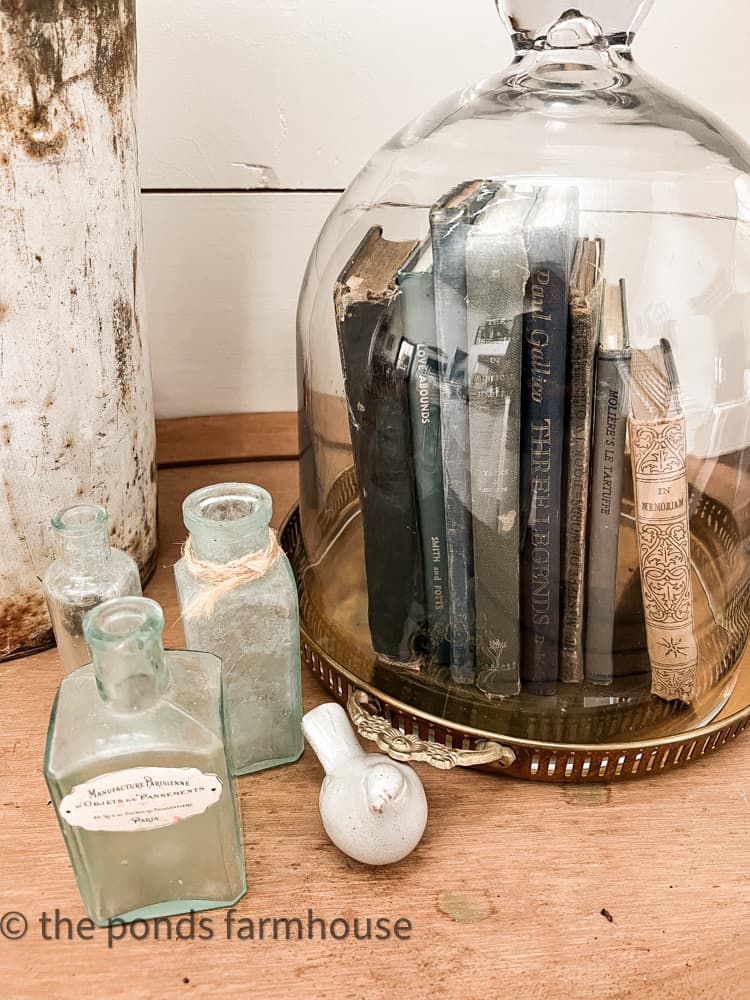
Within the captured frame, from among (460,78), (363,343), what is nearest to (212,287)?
(460,78)

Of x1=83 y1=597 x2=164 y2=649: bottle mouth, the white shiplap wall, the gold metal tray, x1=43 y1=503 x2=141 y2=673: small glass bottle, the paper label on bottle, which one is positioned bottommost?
the gold metal tray

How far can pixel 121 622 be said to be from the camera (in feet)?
1.39

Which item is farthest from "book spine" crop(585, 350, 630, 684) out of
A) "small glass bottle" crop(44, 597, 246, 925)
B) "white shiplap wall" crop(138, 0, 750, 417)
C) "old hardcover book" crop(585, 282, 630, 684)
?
"white shiplap wall" crop(138, 0, 750, 417)

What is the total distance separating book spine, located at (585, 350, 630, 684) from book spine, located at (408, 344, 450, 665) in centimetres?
9

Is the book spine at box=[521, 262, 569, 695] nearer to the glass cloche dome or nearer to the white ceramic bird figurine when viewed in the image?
the glass cloche dome

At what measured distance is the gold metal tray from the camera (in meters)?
0.53

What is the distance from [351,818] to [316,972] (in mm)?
75

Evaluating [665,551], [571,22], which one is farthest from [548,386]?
[571,22]

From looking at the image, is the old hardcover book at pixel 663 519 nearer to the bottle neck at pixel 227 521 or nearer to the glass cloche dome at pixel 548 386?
the glass cloche dome at pixel 548 386

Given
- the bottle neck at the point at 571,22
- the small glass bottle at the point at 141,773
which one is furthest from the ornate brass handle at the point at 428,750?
the bottle neck at the point at 571,22

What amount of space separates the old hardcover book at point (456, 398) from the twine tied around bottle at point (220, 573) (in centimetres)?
12

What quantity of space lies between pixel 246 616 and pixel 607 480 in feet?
0.76

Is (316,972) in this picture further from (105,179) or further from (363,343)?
(105,179)

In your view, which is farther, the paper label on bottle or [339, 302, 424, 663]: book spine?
[339, 302, 424, 663]: book spine
